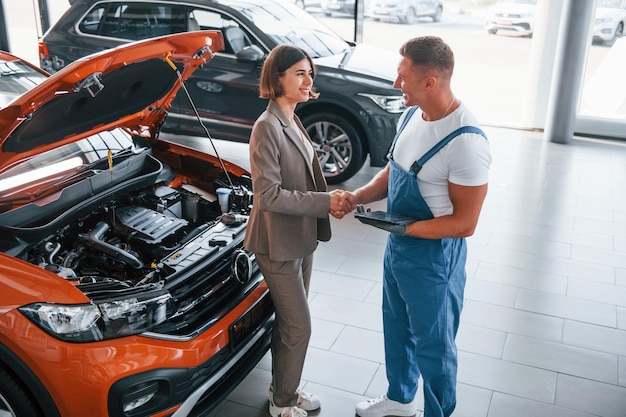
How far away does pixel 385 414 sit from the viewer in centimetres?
295

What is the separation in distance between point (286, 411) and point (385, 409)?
45 cm

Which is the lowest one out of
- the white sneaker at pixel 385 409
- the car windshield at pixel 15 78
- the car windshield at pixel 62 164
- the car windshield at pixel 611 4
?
the white sneaker at pixel 385 409

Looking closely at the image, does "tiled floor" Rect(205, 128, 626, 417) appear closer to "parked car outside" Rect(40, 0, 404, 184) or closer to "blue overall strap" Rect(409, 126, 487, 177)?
"parked car outside" Rect(40, 0, 404, 184)

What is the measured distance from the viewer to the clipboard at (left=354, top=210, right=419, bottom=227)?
2.43 metres

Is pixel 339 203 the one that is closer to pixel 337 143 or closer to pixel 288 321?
pixel 288 321

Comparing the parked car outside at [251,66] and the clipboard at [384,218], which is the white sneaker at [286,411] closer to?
the clipboard at [384,218]

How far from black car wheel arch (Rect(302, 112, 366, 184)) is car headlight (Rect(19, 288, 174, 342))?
143 inches

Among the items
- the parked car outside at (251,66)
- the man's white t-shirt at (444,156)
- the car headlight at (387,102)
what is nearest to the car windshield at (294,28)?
the parked car outside at (251,66)

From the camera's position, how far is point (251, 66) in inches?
233

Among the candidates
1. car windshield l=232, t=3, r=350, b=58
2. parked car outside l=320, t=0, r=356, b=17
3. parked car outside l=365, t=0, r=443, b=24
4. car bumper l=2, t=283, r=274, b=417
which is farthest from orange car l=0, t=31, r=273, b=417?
parked car outside l=365, t=0, r=443, b=24

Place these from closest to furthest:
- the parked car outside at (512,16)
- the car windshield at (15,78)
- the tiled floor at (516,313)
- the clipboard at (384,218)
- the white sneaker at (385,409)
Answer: the clipboard at (384,218) → the white sneaker at (385,409) → the tiled floor at (516,313) → the car windshield at (15,78) → the parked car outside at (512,16)

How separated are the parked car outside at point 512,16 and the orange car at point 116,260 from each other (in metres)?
6.40

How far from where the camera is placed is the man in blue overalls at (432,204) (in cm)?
235

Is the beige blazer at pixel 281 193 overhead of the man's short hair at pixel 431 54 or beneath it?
beneath
